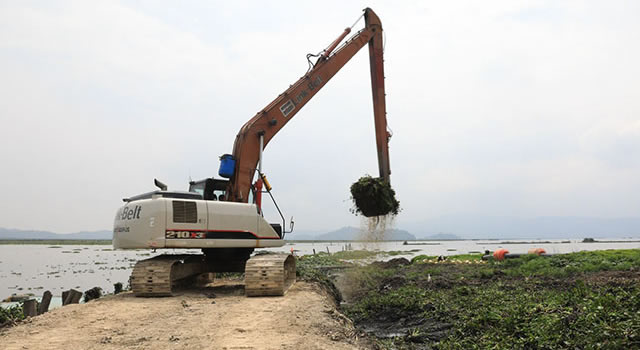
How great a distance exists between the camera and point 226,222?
10.9 meters

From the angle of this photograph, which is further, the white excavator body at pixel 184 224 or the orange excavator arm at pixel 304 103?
the orange excavator arm at pixel 304 103

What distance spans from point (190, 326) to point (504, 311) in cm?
666

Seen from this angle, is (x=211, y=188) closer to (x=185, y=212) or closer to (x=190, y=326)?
(x=185, y=212)

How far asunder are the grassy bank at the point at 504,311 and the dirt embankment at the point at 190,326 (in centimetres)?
198

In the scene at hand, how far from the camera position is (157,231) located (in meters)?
9.91

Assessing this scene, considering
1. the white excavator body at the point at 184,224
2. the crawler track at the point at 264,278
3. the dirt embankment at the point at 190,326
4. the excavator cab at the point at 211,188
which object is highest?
the excavator cab at the point at 211,188

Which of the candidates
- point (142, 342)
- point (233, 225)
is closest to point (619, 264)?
point (233, 225)

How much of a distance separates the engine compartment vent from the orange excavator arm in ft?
5.68

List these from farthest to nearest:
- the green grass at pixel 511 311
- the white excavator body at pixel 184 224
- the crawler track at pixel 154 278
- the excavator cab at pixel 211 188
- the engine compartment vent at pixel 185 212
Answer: the excavator cab at pixel 211 188 → the crawler track at pixel 154 278 → the engine compartment vent at pixel 185 212 → the white excavator body at pixel 184 224 → the green grass at pixel 511 311

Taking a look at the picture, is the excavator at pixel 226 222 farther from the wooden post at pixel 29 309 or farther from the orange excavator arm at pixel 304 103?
the wooden post at pixel 29 309

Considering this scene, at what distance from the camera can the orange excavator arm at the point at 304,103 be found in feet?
40.8

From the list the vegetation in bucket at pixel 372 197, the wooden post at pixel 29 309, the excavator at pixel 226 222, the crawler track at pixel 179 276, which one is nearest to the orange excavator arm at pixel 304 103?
the excavator at pixel 226 222

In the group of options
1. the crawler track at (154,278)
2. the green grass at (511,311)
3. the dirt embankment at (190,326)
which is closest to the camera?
the dirt embankment at (190,326)

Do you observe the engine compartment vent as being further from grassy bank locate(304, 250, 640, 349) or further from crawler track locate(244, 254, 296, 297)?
grassy bank locate(304, 250, 640, 349)
